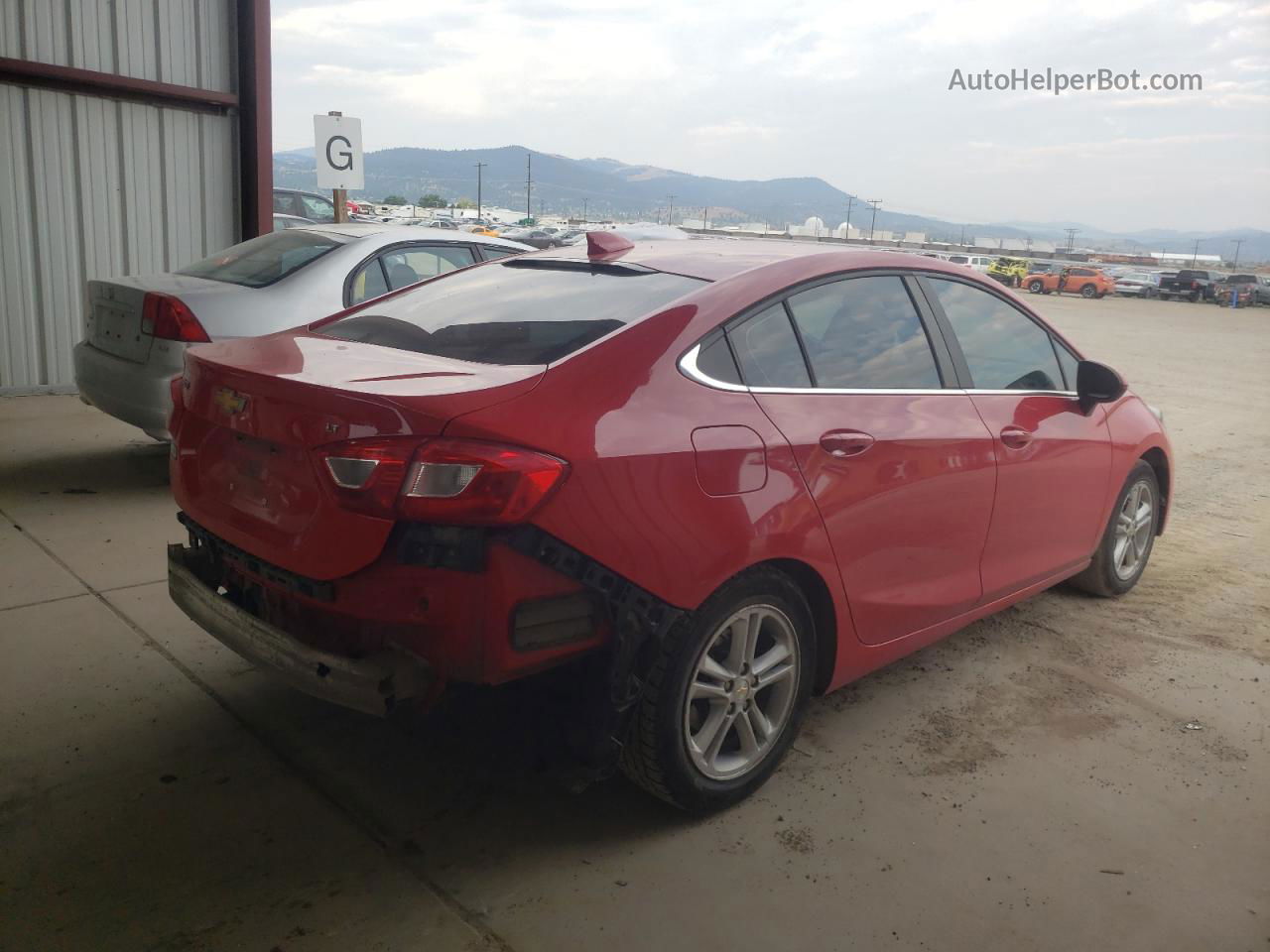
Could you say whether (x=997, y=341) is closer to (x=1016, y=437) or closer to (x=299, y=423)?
(x=1016, y=437)

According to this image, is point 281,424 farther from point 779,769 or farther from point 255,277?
point 255,277

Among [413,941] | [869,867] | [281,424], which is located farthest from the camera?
[869,867]

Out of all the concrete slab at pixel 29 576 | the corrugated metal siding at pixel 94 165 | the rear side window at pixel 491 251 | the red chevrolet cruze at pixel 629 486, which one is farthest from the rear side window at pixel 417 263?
the corrugated metal siding at pixel 94 165

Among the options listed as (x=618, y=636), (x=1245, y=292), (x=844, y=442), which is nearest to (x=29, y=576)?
(x=618, y=636)

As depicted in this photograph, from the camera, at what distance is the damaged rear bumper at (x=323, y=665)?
2441 millimetres

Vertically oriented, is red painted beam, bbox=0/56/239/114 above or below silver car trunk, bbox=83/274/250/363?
above

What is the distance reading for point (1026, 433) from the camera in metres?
3.82

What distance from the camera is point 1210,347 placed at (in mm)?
20969

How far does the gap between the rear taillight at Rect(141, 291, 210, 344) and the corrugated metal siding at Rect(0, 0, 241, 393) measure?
12.9 ft

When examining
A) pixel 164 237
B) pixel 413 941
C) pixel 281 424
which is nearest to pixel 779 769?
pixel 413 941

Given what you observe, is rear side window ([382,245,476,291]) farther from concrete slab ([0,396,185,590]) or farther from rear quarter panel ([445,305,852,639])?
rear quarter panel ([445,305,852,639])

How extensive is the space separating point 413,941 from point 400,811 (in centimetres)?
55

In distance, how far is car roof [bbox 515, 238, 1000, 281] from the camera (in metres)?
3.20

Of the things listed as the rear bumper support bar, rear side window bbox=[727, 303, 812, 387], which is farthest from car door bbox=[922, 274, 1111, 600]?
the rear bumper support bar
